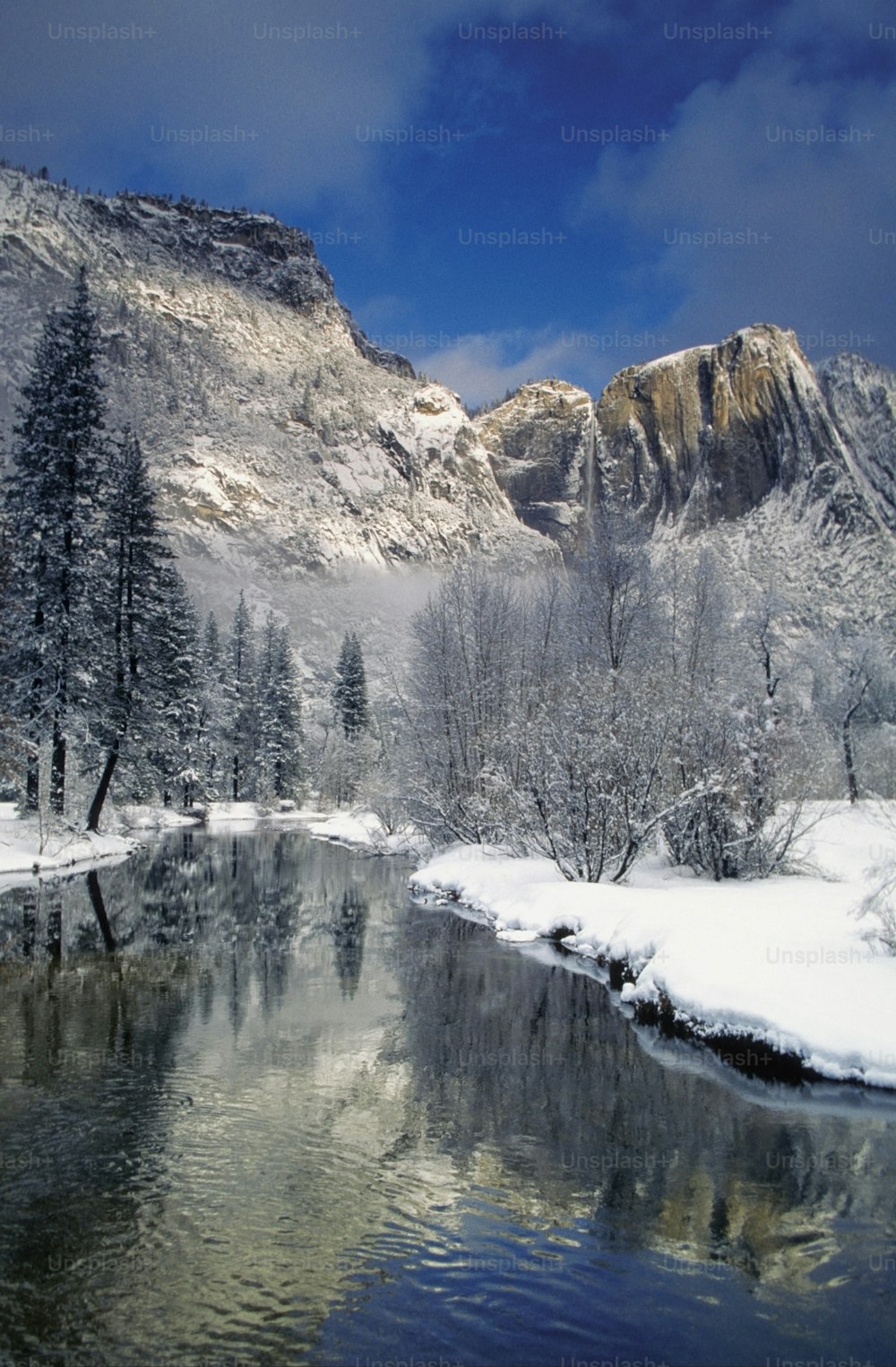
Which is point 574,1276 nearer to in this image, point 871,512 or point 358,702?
point 358,702

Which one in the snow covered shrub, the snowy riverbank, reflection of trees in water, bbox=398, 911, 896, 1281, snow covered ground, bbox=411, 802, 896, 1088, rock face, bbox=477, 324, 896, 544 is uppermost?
rock face, bbox=477, 324, 896, 544

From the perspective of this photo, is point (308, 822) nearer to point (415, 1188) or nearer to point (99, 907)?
point (99, 907)

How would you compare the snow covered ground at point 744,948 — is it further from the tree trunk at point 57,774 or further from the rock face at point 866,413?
the rock face at point 866,413

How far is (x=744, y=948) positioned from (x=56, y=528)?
79.0ft

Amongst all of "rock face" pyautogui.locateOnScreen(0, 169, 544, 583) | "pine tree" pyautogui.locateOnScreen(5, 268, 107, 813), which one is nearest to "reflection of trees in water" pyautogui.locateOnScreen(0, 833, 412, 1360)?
"pine tree" pyautogui.locateOnScreen(5, 268, 107, 813)

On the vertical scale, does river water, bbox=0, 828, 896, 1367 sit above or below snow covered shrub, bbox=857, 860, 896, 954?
Result: below

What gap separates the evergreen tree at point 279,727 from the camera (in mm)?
66125

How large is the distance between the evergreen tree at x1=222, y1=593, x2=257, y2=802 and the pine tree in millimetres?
39200

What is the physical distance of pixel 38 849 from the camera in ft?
79.9

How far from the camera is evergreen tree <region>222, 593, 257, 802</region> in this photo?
66.9 m

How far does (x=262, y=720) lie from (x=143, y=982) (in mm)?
55263

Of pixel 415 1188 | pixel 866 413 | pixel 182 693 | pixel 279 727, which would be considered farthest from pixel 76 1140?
pixel 866 413

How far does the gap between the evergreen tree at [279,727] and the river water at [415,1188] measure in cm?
5469

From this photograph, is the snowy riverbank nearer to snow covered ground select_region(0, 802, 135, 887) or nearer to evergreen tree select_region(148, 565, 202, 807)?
evergreen tree select_region(148, 565, 202, 807)
